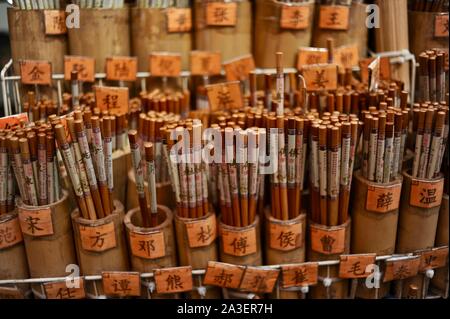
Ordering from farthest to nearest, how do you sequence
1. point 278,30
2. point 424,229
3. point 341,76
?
1. point 278,30
2. point 341,76
3. point 424,229

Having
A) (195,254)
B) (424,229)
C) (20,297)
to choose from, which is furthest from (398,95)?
(20,297)

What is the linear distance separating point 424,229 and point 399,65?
0.67 m

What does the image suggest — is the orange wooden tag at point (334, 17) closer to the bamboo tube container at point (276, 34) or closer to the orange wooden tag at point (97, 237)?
the bamboo tube container at point (276, 34)

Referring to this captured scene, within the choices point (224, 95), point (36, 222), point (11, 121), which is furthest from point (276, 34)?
point (36, 222)

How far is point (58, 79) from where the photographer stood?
1.82m

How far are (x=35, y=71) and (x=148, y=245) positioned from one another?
807 millimetres

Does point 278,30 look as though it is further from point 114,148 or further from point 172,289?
point 172,289

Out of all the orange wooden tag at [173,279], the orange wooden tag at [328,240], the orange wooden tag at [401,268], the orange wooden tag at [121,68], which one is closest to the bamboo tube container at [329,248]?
the orange wooden tag at [328,240]

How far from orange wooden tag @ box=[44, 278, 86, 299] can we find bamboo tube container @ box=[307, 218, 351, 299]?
2.47 feet

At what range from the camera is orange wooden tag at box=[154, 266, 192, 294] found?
149 cm

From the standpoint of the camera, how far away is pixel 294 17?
1.90m

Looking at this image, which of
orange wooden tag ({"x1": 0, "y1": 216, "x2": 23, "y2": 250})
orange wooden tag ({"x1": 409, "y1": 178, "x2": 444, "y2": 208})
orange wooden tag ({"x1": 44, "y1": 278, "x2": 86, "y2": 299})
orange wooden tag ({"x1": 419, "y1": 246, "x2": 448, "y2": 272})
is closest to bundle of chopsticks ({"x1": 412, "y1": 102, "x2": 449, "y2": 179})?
orange wooden tag ({"x1": 409, "y1": 178, "x2": 444, "y2": 208})

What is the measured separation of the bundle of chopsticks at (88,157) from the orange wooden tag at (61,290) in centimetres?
24

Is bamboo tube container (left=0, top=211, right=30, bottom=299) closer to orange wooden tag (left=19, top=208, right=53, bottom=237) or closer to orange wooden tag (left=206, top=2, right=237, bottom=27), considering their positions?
orange wooden tag (left=19, top=208, right=53, bottom=237)
